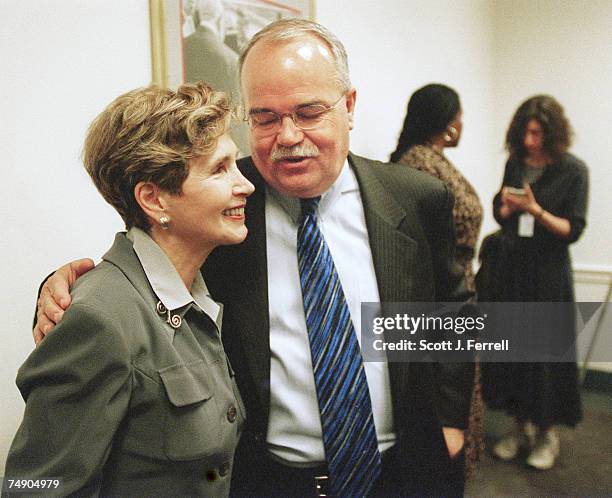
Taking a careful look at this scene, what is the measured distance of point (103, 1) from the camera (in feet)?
3.13

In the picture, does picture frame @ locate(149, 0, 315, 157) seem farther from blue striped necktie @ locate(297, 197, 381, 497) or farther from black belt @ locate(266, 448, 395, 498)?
black belt @ locate(266, 448, 395, 498)

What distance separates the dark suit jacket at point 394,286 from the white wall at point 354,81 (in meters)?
0.29

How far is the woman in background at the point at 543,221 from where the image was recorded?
1378 millimetres

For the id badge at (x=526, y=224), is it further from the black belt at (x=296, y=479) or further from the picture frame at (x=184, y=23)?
the black belt at (x=296, y=479)

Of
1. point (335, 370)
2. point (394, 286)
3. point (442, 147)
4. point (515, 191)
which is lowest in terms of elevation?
point (335, 370)

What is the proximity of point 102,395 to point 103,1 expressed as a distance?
2.32 feet

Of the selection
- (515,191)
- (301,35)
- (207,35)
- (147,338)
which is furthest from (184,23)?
(515,191)

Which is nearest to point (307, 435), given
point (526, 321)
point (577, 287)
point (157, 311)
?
point (157, 311)

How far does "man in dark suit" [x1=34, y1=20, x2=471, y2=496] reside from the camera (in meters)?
0.85

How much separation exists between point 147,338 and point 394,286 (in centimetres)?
46

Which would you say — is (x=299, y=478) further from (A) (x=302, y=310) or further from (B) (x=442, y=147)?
(B) (x=442, y=147)

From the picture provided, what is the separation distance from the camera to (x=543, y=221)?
140cm

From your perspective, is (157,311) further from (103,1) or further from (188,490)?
(103,1)

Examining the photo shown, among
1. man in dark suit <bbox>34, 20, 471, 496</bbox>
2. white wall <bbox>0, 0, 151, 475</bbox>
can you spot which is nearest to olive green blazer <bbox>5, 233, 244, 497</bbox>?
man in dark suit <bbox>34, 20, 471, 496</bbox>
